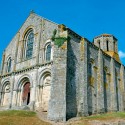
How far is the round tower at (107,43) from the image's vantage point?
39450 mm

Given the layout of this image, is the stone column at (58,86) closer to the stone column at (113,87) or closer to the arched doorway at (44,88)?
the arched doorway at (44,88)

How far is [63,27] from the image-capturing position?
86.3 feet

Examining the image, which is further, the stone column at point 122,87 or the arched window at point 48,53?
the stone column at point 122,87

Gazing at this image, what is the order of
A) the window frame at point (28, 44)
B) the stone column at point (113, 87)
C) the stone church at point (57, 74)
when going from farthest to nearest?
the stone column at point (113, 87), the window frame at point (28, 44), the stone church at point (57, 74)

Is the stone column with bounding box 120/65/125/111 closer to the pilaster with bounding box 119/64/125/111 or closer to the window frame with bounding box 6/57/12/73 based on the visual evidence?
the pilaster with bounding box 119/64/125/111

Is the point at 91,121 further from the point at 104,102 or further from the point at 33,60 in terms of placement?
the point at 33,60

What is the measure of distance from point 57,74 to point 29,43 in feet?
32.7

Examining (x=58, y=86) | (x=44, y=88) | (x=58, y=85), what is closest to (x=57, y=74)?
(x=58, y=85)

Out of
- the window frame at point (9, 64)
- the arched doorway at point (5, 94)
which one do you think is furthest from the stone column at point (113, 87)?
the window frame at point (9, 64)

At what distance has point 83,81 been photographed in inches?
1031

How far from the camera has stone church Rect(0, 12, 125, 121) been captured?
23922 mm

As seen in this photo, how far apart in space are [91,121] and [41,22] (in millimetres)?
16011

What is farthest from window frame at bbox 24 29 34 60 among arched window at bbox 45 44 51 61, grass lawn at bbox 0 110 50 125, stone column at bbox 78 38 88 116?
grass lawn at bbox 0 110 50 125

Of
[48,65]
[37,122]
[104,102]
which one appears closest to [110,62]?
[104,102]
